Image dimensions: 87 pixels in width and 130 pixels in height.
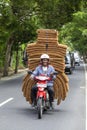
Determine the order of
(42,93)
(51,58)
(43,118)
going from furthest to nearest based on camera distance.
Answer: (51,58), (42,93), (43,118)

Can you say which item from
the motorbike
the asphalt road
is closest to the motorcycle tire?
the motorbike

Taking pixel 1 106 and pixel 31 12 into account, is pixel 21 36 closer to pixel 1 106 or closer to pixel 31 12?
pixel 31 12

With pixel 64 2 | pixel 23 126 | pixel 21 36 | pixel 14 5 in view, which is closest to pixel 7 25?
pixel 14 5

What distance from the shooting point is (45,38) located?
52.2 ft

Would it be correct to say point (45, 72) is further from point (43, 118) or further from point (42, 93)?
point (43, 118)

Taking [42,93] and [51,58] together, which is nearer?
[42,93]

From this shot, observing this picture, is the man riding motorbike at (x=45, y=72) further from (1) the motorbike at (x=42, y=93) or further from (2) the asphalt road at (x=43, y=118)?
(2) the asphalt road at (x=43, y=118)

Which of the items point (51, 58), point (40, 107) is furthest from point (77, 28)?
point (40, 107)

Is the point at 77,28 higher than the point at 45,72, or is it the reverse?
the point at 45,72

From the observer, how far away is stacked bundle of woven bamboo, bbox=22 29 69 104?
15.2 meters

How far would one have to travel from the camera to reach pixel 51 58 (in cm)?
1552

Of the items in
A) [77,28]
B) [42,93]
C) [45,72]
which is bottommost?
[42,93]

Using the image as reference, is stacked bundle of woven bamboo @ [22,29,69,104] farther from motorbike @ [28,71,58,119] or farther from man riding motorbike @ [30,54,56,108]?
motorbike @ [28,71,58,119]

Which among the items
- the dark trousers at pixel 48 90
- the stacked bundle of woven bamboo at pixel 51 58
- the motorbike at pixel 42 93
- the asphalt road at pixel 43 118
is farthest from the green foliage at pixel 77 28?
the motorbike at pixel 42 93
